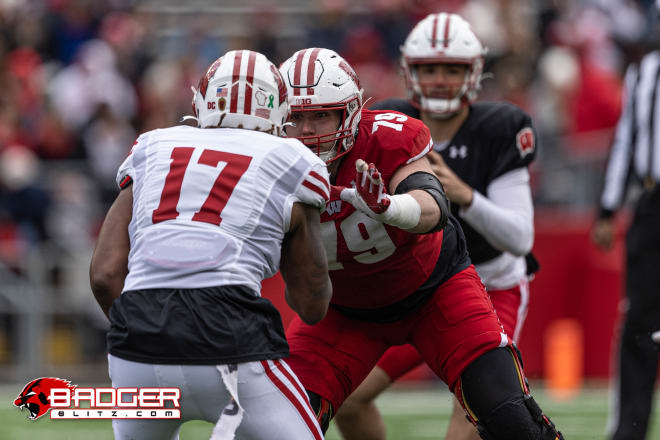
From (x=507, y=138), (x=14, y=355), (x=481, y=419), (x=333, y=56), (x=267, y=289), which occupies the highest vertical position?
(x=333, y=56)

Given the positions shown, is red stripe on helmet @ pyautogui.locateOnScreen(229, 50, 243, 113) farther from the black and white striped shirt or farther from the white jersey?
the black and white striped shirt

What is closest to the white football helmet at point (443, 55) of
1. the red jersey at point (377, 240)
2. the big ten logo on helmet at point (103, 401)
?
the red jersey at point (377, 240)

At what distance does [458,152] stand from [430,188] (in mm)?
1115

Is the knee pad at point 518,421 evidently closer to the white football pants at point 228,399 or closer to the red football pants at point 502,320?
the white football pants at point 228,399

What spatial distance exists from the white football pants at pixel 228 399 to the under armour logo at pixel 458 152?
6.13 ft

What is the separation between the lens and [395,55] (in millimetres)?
11438

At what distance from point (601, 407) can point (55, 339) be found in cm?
424

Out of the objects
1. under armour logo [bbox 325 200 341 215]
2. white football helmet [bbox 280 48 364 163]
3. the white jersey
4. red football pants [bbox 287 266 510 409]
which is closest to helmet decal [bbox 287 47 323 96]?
white football helmet [bbox 280 48 364 163]

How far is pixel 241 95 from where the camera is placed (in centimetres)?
342

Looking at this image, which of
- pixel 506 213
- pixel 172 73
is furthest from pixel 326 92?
pixel 172 73

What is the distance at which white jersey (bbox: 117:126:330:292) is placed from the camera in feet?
10.6

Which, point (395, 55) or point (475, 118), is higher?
point (475, 118)

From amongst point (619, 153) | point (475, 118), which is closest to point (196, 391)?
point (475, 118)

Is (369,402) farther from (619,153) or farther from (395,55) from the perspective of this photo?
(395,55)
